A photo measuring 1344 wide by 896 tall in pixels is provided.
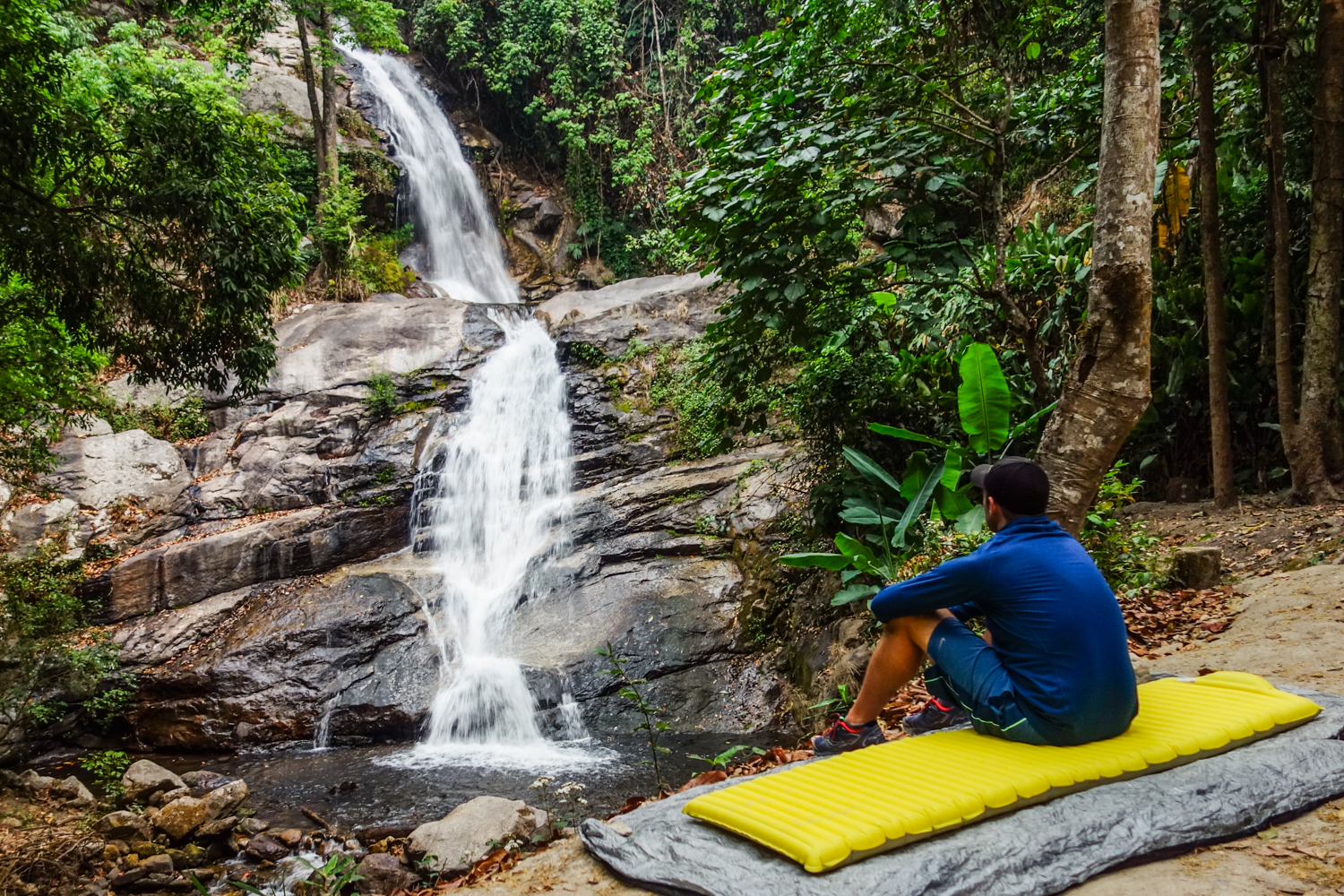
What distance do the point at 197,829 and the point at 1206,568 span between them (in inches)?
285

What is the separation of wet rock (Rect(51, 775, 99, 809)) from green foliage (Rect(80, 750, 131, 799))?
128 mm

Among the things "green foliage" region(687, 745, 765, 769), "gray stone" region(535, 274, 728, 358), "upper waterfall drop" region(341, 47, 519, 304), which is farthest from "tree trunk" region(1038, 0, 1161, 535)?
"upper waterfall drop" region(341, 47, 519, 304)

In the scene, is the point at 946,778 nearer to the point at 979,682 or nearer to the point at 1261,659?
the point at 979,682

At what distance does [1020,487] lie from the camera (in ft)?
9.27

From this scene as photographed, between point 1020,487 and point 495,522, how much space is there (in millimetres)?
9371

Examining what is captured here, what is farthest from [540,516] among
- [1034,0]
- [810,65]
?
[1034,0]

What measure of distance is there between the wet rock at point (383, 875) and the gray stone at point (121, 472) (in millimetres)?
8647

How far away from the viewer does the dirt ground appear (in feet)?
6.86

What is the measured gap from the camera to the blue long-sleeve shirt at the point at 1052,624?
2629 mm

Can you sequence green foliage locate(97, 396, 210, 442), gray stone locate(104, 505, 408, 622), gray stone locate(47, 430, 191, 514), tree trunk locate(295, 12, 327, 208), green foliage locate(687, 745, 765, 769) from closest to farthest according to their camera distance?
green foliage locate(687, 745, 765, 769), gray stone locate(104, 505, 408, 622), gray stone locate(47, 430, 191, 514), green foliage locate(97, 396, 210, 442), tree trunk locate(295, 12, 327, 208)

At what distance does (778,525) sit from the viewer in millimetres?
8648

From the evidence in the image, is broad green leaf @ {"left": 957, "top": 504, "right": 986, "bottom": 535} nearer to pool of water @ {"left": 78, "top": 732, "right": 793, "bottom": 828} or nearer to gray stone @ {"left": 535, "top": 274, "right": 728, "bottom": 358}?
pool of water @ {"left": 78, "top": 732, "right": 793, "bottom": 828}

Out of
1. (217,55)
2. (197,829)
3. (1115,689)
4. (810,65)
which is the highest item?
(217,55)

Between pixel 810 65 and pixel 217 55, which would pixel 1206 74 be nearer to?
pixel 810 65
